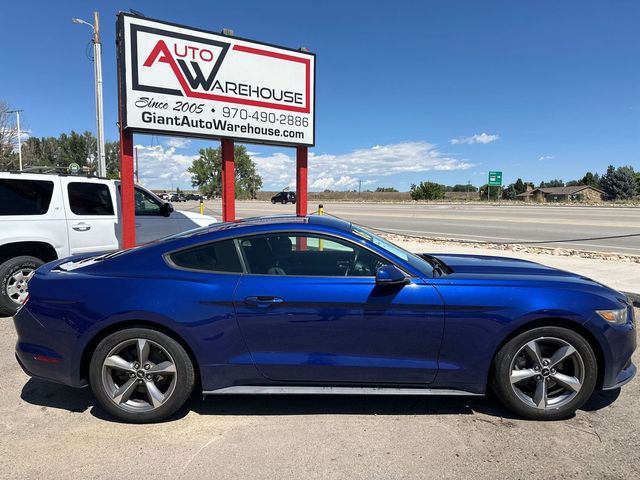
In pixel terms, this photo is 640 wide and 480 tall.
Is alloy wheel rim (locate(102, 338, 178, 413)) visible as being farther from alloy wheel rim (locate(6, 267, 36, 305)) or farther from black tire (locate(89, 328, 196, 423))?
alloy wheel rim (locate(6, 267, 36, 305))

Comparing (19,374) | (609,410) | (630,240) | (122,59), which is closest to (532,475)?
(609,410)

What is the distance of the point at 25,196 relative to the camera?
607 cm

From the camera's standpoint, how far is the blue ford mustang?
3.16m

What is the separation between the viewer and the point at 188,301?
3.16 metres

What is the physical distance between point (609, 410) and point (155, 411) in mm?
3467

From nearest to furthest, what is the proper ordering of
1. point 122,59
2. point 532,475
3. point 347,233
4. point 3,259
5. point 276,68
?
point 532,475
point 347,233
point 3,259
point 122,59
point 276,68

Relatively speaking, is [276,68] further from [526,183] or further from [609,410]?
[526,183]

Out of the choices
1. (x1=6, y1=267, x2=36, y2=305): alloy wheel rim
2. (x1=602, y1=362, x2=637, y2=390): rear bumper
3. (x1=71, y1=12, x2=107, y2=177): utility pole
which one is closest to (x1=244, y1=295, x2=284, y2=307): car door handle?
(x1=602, y1=362, x2=637, y2=390): rear bumper

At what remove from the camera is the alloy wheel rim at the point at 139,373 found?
3193 millimetres

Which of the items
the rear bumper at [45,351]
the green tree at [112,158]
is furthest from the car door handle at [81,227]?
the green tree at [112,158]

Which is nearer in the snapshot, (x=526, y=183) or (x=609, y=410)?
(x=609, y=410)

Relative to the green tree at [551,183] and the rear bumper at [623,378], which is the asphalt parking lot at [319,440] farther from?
the green tree at [551,183]

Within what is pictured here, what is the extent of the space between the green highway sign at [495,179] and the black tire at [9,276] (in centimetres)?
8249

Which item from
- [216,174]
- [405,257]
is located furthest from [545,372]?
[216,174]
